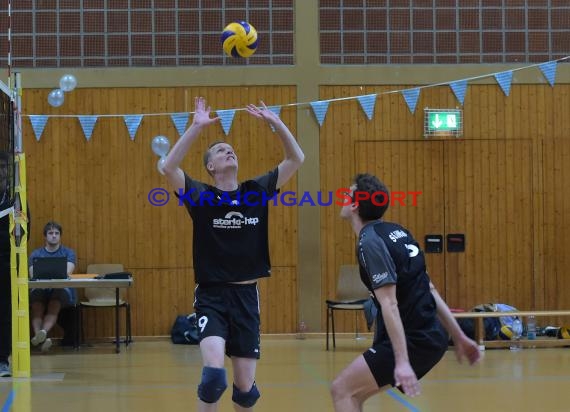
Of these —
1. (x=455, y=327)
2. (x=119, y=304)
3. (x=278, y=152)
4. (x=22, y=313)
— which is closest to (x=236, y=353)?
(x=455, y=327)

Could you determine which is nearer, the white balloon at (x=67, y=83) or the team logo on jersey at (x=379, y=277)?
the team logo on jersey at (x=379, y=277)

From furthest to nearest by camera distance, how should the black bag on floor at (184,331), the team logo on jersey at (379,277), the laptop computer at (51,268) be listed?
1. the black bag on floor at (184,331)
2. the laptop computer at (51,268)
3. the team logo on jersey at (379,277)

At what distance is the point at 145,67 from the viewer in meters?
13.1

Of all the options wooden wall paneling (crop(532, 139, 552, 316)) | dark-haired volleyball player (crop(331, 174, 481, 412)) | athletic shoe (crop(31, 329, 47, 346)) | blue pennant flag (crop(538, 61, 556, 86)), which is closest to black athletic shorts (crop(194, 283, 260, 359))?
dark-haired volleyball player (crop(331, 174, 481, 412))

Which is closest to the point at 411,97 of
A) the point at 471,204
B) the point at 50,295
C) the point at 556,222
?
the point at 471,204

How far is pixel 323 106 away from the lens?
514 inches

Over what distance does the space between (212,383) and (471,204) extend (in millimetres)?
8508

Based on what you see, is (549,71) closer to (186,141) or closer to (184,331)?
(184,331)

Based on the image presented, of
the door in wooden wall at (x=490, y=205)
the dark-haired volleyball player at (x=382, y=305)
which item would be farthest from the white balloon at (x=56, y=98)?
the dark-haired volleyball player at (x=382, y=305)

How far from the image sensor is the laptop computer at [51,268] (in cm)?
1135

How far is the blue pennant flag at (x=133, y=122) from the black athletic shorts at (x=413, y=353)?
8935 millimetres

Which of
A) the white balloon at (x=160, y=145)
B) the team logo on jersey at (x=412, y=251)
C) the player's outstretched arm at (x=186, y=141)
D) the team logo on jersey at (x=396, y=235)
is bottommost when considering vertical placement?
the team logo on jersey at (x=412, y=251)

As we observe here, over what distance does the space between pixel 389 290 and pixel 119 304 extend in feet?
27.2

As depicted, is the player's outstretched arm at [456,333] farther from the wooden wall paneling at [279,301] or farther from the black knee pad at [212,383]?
the wooden wall paneling at [279,301]
